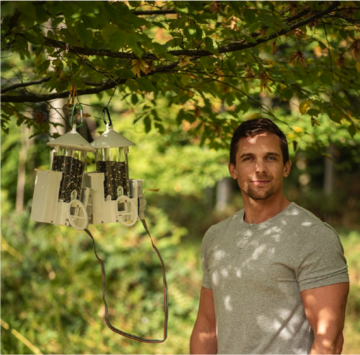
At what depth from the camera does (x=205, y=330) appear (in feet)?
9.07

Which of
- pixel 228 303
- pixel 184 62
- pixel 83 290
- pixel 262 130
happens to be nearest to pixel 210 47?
pixel 184 62

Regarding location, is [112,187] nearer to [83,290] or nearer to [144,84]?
[144,84]

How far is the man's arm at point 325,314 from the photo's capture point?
218 cm

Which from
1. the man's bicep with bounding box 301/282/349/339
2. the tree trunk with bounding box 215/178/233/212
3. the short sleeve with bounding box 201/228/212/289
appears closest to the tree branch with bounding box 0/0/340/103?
the short sleeve with bounding box 201/228/212/289

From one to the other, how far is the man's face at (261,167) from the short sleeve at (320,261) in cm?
32

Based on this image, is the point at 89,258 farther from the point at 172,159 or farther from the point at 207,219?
the point at 207,219

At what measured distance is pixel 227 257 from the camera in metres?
2.55

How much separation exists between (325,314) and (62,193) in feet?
3.98

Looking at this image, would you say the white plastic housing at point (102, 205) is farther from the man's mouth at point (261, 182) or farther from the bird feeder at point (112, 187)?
the man's mouth at point (261, 182)

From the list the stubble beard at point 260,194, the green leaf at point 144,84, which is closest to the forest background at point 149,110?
the green leaf at point 144,84

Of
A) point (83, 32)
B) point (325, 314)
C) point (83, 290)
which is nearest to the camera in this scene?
point (83, 32)

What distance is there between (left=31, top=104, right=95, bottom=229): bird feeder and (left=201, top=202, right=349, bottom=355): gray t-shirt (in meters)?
0.73

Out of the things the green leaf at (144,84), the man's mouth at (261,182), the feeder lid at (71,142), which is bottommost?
the man's mouth at (261,182)

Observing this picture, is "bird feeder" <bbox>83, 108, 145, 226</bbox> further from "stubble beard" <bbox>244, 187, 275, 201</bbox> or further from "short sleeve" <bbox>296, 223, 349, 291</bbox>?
"short sleeve" <bbox>296, 223, 349, 291</bbox>
